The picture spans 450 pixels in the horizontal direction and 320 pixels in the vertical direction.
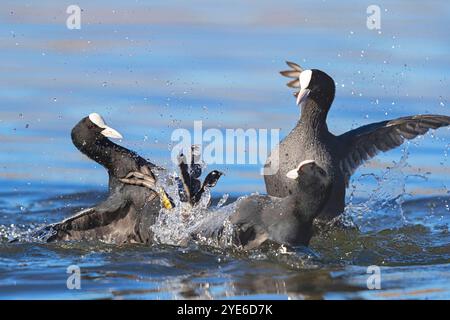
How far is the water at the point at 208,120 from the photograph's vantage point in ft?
24.1

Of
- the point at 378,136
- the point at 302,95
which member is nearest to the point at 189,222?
the point at 302,95

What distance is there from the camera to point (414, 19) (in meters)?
14.5

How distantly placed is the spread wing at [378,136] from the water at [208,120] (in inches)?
14.9

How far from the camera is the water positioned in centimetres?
734

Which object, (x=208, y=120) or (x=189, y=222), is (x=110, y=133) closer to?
(x=189, y=222)

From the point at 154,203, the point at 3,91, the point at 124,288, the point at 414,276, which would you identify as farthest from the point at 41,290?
the point at 3,91

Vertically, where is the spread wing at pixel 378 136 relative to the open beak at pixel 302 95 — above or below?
below

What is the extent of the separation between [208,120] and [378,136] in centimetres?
209

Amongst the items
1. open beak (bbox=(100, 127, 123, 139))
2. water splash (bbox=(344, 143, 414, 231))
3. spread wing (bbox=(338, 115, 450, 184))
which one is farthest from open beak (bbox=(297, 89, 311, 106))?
open beak (bbox=(100, 127, 123, 139))

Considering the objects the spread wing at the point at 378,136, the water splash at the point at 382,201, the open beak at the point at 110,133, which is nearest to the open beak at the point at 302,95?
the spread wing at the point at 378,136

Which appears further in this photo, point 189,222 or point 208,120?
point 208,120

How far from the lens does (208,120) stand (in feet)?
37.5

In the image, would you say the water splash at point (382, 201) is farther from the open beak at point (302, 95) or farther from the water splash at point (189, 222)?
the water splash at point (189, 222)
